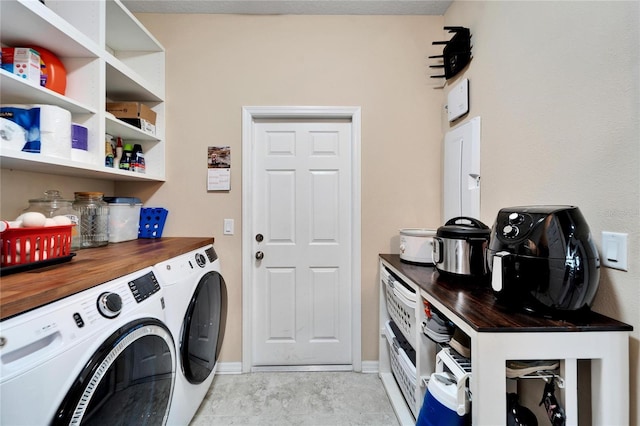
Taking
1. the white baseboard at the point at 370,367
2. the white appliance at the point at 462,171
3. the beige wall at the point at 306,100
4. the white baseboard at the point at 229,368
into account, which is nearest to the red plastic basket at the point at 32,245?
the beige wall at the point at 306,100

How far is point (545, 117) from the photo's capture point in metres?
1.08

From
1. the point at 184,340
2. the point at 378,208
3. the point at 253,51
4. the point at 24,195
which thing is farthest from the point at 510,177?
the point at 24,195

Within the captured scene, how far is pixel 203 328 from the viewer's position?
1.43 m

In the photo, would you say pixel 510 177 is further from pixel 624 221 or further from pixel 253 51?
pixel 253 51

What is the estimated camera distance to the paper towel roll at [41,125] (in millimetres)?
1079

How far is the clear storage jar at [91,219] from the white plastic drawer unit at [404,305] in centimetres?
172

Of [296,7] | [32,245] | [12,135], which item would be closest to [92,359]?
[32,245]

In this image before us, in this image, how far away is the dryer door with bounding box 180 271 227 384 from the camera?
4.11ft

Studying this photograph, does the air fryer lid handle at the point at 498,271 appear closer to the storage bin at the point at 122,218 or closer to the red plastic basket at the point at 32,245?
the red plastic basket at the point at 32,245

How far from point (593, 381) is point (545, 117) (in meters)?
0.98

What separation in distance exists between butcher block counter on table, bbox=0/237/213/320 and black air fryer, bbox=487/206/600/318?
133 centimetres

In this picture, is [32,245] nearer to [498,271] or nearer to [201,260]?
[201,260]

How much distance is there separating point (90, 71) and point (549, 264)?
2.16 m

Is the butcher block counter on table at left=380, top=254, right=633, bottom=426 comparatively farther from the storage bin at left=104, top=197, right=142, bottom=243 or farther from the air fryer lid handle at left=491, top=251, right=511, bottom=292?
the storage bin at left=104, top=197, right=142, bottom=243
